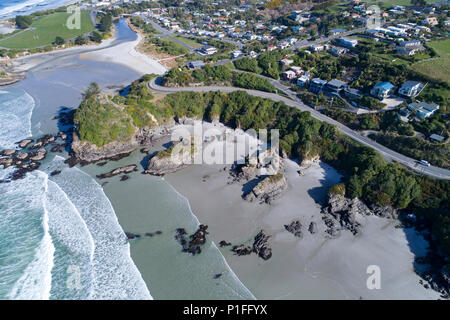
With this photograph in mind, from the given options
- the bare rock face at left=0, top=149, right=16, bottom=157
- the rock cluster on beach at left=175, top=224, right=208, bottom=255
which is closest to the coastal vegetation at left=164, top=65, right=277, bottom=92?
the bare rock face at left=0, top=149, right=16, bottom=157

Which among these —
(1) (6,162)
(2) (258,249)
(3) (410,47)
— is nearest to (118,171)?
(1) (6,162)

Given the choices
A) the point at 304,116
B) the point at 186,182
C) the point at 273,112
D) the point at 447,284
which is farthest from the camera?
the point at 273,112

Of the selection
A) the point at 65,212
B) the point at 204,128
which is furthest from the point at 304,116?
the point at 65,212

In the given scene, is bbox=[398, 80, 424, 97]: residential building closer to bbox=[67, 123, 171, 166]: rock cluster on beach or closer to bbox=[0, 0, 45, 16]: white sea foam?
bbox=[67, 123, 171, 166]: rock cluster on beach

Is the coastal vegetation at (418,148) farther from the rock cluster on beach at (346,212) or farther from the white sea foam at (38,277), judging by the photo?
the white sea foam at (38,277)

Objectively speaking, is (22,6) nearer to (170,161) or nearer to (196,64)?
(196,64)

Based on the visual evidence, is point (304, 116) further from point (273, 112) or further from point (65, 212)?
point (65, 212)
